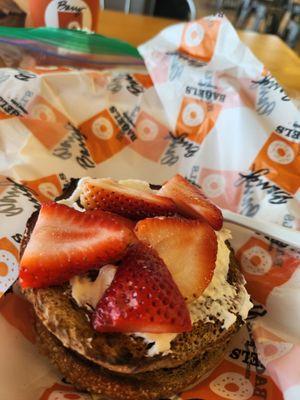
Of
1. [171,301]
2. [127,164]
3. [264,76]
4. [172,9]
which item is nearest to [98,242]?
[171,301]

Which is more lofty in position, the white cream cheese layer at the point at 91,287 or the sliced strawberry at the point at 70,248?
the sliced strawberry at the point at 70,248

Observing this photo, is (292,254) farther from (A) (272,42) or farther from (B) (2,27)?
(A) (272,42)

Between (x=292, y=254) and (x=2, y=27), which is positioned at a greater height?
(x=2, y=27)

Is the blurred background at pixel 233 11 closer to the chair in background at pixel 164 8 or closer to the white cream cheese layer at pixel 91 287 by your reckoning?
the chair in background at pixel 164 8

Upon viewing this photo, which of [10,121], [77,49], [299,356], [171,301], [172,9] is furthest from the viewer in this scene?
[172,9]

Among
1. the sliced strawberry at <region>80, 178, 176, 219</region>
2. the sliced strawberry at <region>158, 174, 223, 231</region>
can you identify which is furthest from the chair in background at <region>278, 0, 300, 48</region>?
the sliced strawberry at <region>80, 178, 176, 219</region>

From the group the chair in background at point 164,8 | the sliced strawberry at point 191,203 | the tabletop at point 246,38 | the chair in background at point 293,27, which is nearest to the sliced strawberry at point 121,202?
the sliced strawberry at point 191,203

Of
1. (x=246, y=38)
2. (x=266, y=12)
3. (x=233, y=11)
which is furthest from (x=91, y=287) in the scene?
(x=233, y=11)
